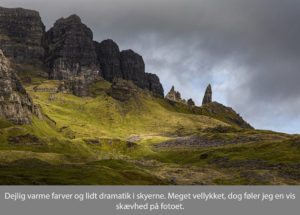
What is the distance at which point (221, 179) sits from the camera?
194125 millimetres
